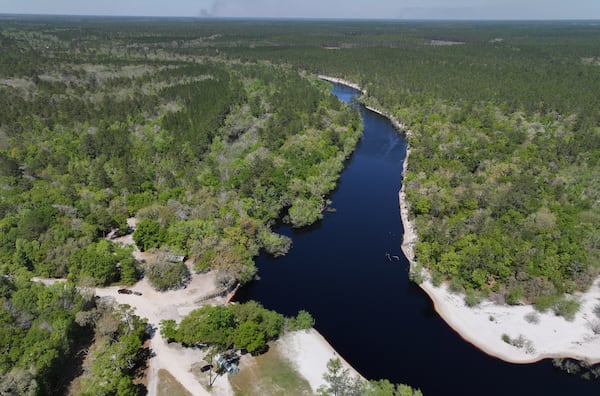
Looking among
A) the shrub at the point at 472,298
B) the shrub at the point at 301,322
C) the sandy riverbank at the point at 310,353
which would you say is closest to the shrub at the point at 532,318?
the shrub at the point at 472,298

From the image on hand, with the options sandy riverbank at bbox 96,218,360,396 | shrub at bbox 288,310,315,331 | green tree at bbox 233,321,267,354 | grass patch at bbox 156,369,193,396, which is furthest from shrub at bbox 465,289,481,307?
grass patch at bbox 156,369,193,396

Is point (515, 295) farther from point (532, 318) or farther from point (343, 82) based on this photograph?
point (343, 82)

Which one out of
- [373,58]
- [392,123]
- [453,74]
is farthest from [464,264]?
[373,58]

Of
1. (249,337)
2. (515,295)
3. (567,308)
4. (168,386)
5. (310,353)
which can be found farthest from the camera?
(515,295)

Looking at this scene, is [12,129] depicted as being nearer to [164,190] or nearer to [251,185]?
[164,190]

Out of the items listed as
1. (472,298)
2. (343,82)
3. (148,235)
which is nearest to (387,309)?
(472,298)

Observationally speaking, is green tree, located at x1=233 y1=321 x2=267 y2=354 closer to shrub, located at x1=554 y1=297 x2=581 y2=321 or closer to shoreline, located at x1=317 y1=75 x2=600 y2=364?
shoreline, located at x1=317 y1=75 x2=600 y2=364
